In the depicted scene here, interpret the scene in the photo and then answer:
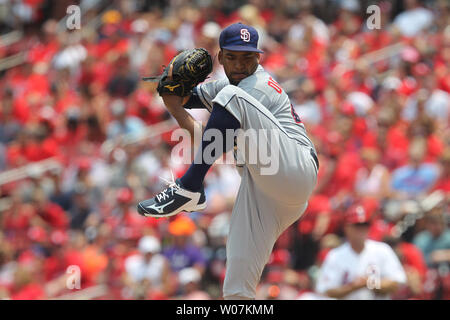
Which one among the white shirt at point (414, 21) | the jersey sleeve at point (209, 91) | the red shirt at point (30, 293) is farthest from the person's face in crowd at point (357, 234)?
the white shirt at point (414, 21)

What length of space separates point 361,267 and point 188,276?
172cm

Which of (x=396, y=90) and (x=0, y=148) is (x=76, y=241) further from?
(x=396, y=90)

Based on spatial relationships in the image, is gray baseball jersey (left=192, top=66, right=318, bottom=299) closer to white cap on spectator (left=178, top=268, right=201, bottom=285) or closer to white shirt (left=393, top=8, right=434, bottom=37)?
white cap on spectator (left=178, top=268, right=201, bottom=285)

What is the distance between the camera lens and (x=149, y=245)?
7.65 m

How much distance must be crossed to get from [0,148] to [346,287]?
5.97 metres

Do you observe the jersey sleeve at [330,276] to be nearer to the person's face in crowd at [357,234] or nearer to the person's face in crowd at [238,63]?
the person's face in crowd at [357,234]

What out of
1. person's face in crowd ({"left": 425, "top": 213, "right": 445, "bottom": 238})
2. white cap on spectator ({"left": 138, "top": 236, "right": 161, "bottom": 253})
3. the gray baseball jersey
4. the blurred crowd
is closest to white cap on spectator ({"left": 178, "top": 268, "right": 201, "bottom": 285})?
the blurred crowd

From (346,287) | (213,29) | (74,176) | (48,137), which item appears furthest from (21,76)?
(346,287)

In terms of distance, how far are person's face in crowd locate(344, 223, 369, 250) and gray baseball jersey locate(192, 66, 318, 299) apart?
1.73m

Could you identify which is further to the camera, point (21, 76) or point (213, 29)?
point (21, 76)

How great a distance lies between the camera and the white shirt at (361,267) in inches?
243

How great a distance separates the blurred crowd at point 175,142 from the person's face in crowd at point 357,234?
60 cm

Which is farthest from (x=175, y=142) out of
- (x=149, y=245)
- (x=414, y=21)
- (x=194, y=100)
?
(x=194, y=100)

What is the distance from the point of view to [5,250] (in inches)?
338
